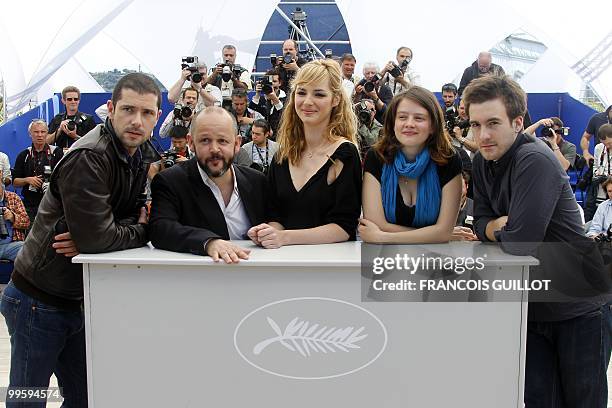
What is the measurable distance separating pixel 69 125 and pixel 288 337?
5041 mm

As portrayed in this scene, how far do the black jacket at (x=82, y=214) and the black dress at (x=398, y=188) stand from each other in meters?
0.71

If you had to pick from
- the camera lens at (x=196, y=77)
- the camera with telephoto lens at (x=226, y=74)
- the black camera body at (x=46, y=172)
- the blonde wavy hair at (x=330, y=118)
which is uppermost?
the camera with telephoto lens at (x=226, y=74)

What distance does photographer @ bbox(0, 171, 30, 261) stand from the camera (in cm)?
511

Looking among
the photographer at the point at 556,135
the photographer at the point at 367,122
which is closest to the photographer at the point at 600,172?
the photographer at the point at 556,135

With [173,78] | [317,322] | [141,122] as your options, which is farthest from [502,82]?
[173,78]

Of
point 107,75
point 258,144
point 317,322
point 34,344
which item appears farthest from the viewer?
point 107,75

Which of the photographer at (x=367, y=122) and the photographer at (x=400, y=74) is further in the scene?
the photographer at (x=400, y=74)

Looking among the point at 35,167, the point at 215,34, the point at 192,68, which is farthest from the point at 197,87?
the point at 215,34

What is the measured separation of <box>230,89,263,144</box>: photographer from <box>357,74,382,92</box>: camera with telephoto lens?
0.99 m

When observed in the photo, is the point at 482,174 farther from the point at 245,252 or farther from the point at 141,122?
the point at 141,122

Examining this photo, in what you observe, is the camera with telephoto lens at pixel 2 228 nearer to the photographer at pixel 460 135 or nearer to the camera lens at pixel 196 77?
the camera lens at pixel 196 77

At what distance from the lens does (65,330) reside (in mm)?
2033

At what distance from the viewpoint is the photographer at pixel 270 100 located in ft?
20.3

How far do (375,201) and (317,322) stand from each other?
0.45 meters
